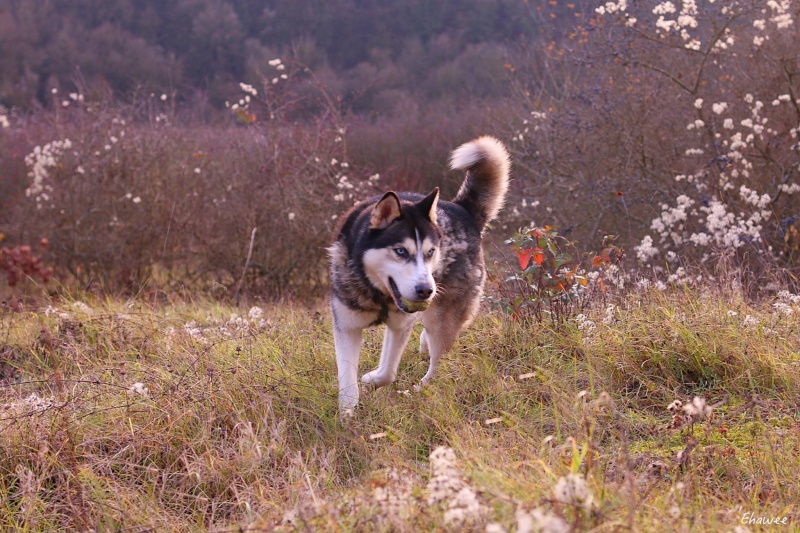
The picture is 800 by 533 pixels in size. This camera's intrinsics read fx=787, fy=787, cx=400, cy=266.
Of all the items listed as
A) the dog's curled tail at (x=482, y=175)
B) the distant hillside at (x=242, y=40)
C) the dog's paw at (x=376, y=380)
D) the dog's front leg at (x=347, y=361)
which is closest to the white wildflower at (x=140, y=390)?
the dog's front leg at (x=347, y=361)

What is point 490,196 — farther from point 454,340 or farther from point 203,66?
point 203,66

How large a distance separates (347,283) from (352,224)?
42cm

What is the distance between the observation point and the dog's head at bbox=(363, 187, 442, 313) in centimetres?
390

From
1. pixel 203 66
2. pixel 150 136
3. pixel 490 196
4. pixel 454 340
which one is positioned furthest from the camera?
pixel 203 66

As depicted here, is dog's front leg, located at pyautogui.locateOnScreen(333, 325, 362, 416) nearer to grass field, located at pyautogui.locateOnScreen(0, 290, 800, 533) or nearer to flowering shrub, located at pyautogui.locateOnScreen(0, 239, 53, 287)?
grass field, located at pyautogui.locateOnScreen(0, 290, 800, 533)

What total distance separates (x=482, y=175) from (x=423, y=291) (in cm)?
137

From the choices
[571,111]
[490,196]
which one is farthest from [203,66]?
[490,196]

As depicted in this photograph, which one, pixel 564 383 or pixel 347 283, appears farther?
pixel 347 283

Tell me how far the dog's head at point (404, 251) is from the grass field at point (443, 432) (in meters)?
0.55

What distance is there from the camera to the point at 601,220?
894 cm

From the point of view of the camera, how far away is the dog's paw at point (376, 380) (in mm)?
4336

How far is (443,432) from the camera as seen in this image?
3.65 m

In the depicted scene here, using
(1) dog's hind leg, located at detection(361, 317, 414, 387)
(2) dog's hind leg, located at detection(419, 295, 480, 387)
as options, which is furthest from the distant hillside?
(1) dog's hind leg, located at detection(361, 317, 414, 387)

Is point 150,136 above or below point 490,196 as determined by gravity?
below
